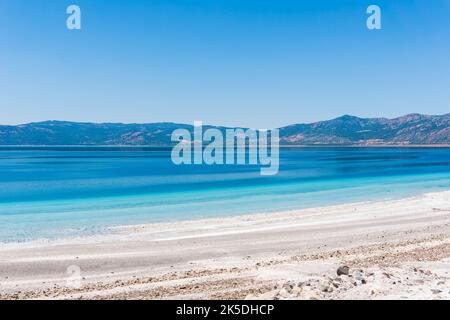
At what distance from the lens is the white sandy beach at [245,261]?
9.26m

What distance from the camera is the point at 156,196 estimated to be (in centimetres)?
3362

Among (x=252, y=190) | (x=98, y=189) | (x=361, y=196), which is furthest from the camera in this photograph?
(x=98, y=189)

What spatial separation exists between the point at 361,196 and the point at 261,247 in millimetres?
19022

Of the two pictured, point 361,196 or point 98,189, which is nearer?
point 361,196

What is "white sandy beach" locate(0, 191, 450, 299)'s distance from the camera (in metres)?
9.26

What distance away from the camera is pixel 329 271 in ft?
36.6

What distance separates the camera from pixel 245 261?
12602 millimetres
